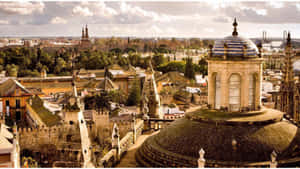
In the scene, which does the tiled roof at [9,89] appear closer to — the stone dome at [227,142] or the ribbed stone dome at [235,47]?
the stone dome at [227,142]

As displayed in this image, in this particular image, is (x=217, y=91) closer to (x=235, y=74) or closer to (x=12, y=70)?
(x=235, y=74)

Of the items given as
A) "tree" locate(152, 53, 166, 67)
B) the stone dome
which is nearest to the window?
the stone dome

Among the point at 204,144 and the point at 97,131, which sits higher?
the point at 204,144

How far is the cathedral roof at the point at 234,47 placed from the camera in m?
9.82

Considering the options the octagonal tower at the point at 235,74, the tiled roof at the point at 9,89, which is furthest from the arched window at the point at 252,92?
the tiled roof at the point at 9,89

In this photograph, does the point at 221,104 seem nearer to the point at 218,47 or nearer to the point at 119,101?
the point at 218,47

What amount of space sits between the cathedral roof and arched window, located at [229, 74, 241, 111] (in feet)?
2.04

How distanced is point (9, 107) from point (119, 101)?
1742cm

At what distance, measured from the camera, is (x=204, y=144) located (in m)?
9.34

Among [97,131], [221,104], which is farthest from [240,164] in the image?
[97,131]

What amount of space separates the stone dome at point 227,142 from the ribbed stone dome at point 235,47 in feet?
4.98

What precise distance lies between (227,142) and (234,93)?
1455 mm

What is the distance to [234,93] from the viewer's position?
396 inches

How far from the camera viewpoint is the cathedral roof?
982cm
